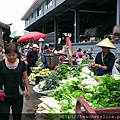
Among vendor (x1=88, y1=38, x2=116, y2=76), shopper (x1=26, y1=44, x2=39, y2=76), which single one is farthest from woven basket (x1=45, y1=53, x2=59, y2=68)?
vendor (x1=88, y1=38, x2=116, y2=76)

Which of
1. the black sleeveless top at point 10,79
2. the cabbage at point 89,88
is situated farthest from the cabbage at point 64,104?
the black sleeveless top at point 10,79

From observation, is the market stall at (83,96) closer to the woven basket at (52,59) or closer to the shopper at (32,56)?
the woven basket at (52,59)

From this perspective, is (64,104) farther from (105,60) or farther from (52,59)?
(52,59)

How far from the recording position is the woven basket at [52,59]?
7371 millimetres

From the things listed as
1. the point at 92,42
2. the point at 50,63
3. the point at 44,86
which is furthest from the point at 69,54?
the point at 92,42

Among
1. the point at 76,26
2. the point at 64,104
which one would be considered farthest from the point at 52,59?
the point at 76,26

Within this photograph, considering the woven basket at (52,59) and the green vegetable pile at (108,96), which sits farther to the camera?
the woven basket at (52,59)

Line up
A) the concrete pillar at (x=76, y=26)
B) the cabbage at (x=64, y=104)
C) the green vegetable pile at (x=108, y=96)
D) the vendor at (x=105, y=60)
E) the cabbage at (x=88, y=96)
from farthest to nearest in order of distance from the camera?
the concrete pillar at (x=76, y=26)
the vendor at (x=105, y=60)
the cabbage at (x=88, y=96)
the cabbage at (x=64, y=104)
the green vegetable pile at (x=108, y=96)

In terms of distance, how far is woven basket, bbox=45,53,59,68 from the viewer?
24.2 feet

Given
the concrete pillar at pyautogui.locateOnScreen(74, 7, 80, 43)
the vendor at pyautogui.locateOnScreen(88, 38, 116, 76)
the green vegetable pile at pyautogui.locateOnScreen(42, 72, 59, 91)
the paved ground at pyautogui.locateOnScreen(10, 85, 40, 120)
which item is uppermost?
the concrete pillar at pyautogui.locateOnScreen(74, 7, 80, 43)

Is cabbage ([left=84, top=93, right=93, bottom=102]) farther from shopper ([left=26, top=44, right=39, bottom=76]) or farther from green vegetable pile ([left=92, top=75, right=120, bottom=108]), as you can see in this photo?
shopper ([left=26, top=44, right=39, bottom=76])

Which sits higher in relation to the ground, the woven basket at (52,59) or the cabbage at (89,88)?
the woven basket at (52,59)

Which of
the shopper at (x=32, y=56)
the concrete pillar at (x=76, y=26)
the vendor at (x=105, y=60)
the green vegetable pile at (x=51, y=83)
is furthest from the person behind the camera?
the concrete pillar at (x=76, y=26)

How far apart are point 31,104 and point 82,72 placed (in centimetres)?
164
